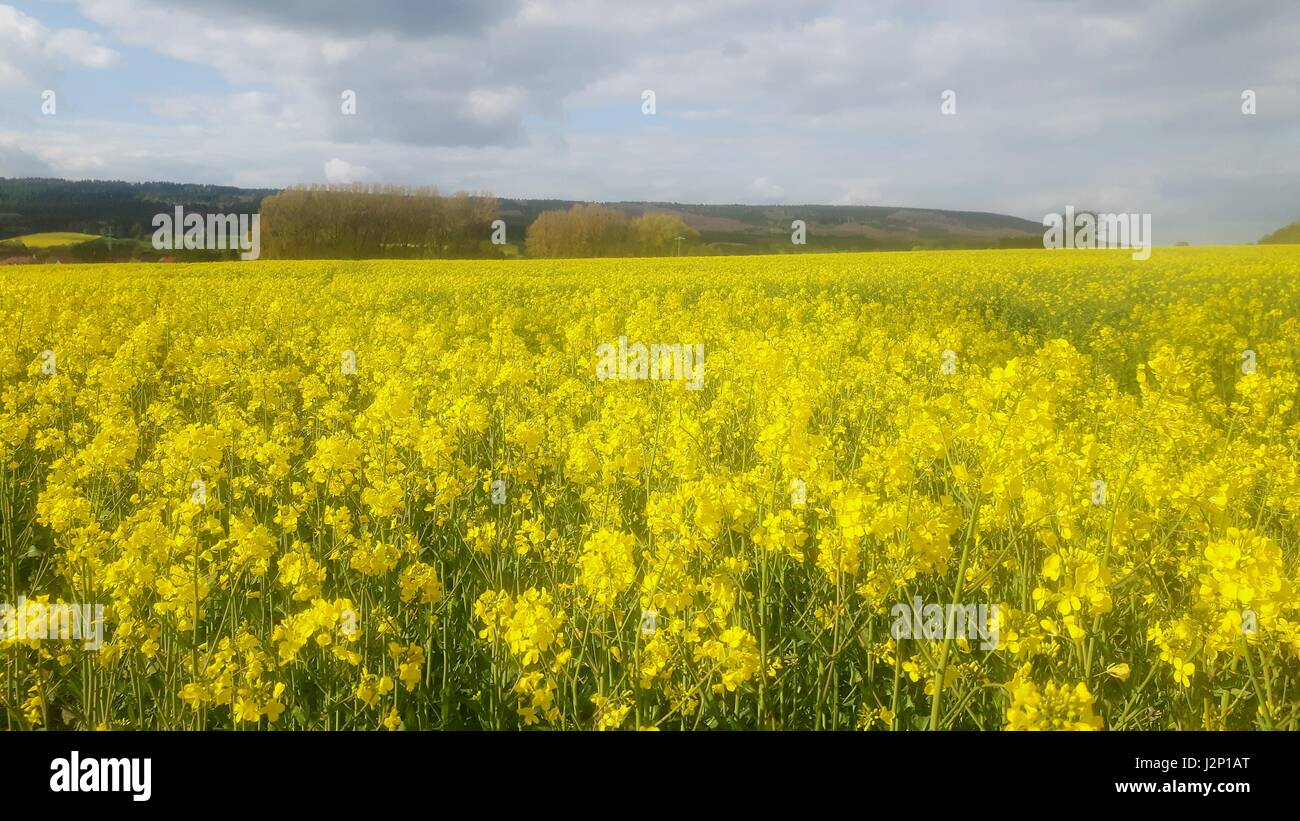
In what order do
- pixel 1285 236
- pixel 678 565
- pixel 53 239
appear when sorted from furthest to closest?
pixel 1285 236
pixel 53 239
pixel 678 565

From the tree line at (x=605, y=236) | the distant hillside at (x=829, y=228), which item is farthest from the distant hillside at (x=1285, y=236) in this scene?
the tree line at (x=605, y=236)

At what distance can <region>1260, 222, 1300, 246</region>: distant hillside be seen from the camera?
131 ft

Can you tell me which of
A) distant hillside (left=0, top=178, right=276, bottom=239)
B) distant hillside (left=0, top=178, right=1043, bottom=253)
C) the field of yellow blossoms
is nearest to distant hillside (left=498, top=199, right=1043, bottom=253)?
distant hillside (left=0, top=178, right=1043, bottom=253)

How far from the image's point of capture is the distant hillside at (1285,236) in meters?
40.0

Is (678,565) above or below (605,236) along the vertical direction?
below

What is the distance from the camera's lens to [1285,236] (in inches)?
1651

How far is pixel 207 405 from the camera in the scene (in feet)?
22.9

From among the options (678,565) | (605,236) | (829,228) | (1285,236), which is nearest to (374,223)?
(605,236)

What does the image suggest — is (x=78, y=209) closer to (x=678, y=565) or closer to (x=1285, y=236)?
(x=678, y=565)

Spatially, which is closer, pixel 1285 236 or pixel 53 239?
pixel 53 239

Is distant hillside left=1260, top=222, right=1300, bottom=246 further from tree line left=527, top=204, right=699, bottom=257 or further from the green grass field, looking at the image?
the green grass field

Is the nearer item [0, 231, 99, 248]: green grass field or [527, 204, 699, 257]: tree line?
[0, 231, 99, 248]: green grass field
